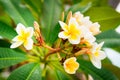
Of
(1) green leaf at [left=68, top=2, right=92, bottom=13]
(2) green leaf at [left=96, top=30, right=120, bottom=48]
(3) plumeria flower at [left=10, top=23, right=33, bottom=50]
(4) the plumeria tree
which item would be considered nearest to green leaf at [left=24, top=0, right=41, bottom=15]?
(4) the plumeria tree

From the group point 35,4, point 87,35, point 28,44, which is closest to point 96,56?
point 87,35

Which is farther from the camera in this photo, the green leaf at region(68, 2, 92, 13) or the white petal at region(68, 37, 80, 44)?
the green leaf at region(68, 2, 92, 13)

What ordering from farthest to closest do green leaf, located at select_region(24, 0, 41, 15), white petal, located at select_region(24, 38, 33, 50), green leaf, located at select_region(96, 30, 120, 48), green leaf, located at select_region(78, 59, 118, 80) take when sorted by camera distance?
1. green leaf, located at select_region(24, 0, 41, 15)
2. green leaf, located at select_region(96, 30, 120, 48)
3. green leaf, located at select_region(78, 59, 118, 80)
4. white petal, located at select_region(24, 38, 33, 50)

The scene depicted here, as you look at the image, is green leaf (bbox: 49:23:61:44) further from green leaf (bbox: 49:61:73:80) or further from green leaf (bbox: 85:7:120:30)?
green leaf (bbox: 85:7:120:30)

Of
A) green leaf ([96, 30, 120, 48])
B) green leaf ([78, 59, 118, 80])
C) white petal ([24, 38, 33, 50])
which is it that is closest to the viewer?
white petal ([24, 38, 33, 50])

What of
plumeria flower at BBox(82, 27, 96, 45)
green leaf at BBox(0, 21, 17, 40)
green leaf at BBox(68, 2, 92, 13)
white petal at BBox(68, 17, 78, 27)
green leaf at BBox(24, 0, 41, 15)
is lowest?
plumeria flower at BBox(82, 27, 96, 45)

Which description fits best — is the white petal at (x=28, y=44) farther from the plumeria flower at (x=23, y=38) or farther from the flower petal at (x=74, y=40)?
the flower petal at (x=74, y=40)

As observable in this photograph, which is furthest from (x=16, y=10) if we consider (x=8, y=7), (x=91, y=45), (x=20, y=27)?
(x=91, y=45)
